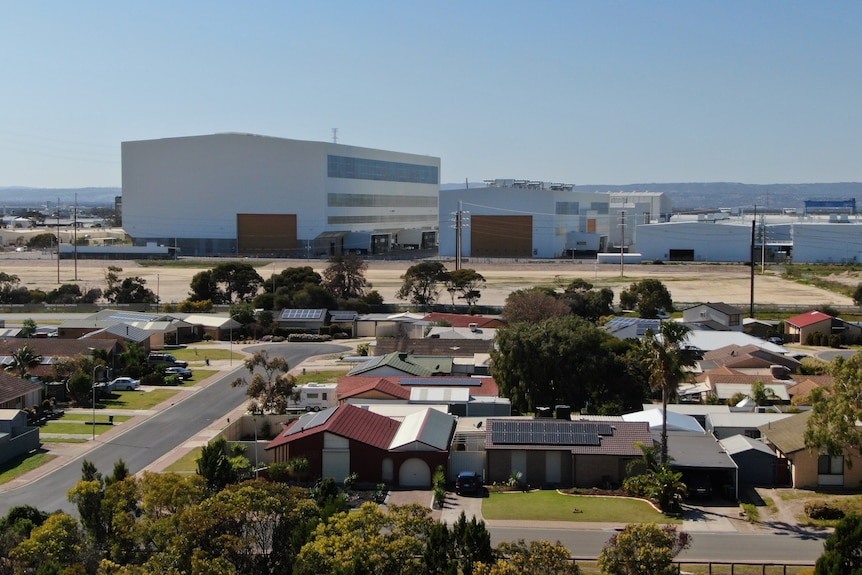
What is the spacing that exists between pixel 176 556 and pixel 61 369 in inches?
989

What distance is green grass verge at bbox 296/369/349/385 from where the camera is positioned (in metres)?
44.4

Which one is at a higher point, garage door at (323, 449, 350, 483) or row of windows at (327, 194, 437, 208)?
row of windows at (327, 194, 437, 208)

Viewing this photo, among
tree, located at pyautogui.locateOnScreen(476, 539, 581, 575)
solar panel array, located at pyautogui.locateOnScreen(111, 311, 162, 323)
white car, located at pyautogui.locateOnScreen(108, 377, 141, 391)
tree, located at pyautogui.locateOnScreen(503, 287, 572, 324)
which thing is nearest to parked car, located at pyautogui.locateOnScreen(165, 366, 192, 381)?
white car, located at pyautogui.locateOnScreen(108, 377, 141, 391)

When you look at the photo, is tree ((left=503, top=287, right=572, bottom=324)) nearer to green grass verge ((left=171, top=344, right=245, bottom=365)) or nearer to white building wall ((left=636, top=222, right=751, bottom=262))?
green grass verge ((left=171, top=344, right=245, bottom=365))

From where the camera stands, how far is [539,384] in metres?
36.7

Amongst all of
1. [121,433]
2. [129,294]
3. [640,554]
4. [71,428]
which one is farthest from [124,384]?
[640,554]

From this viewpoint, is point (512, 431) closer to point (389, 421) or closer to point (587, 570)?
point (389, 421)

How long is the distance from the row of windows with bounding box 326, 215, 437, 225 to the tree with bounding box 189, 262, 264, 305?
159 feet

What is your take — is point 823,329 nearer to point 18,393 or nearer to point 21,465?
point 18,393

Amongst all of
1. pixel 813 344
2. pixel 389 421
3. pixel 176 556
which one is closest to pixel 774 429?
pixel 389 421

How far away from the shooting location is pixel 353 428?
29.3 meters

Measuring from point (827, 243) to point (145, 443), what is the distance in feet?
335

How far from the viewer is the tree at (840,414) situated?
2331 centimetres

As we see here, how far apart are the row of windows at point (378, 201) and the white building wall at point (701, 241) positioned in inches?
1372
